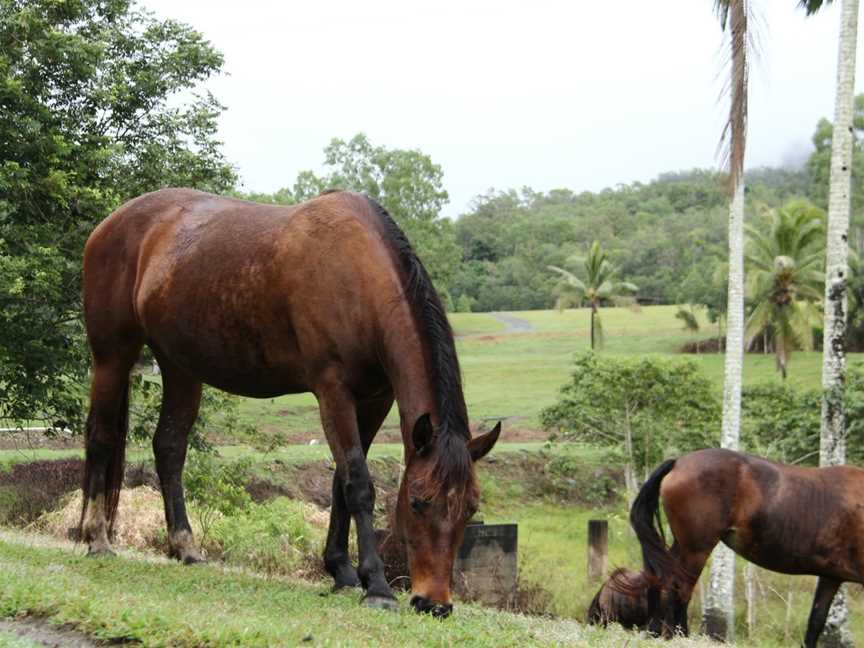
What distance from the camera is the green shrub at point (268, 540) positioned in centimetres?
1146

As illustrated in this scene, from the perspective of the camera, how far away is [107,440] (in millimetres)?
7906

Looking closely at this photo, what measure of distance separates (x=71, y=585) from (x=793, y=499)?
7.36 m

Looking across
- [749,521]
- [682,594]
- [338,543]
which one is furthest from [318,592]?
[749,521]

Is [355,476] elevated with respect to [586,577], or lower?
elevated

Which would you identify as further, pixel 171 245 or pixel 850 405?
pixel 850 405

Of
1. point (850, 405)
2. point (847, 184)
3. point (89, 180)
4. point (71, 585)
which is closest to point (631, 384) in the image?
point (850, 405)

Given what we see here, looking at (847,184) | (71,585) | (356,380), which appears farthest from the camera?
(847,184)

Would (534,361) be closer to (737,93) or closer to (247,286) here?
(737,93)

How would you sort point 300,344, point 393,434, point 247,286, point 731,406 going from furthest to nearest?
1. point 393,434
2. point 731,406
3. point 247,286
4. point 300,344

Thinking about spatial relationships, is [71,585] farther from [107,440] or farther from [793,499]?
[793,499]

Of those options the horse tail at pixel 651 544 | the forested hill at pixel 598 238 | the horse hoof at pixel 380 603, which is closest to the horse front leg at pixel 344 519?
the horse hoof at pixel 380 603

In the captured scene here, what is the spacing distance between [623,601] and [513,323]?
241 ft

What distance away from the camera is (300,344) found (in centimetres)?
637

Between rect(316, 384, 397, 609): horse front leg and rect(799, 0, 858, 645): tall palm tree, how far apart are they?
12.5 m
